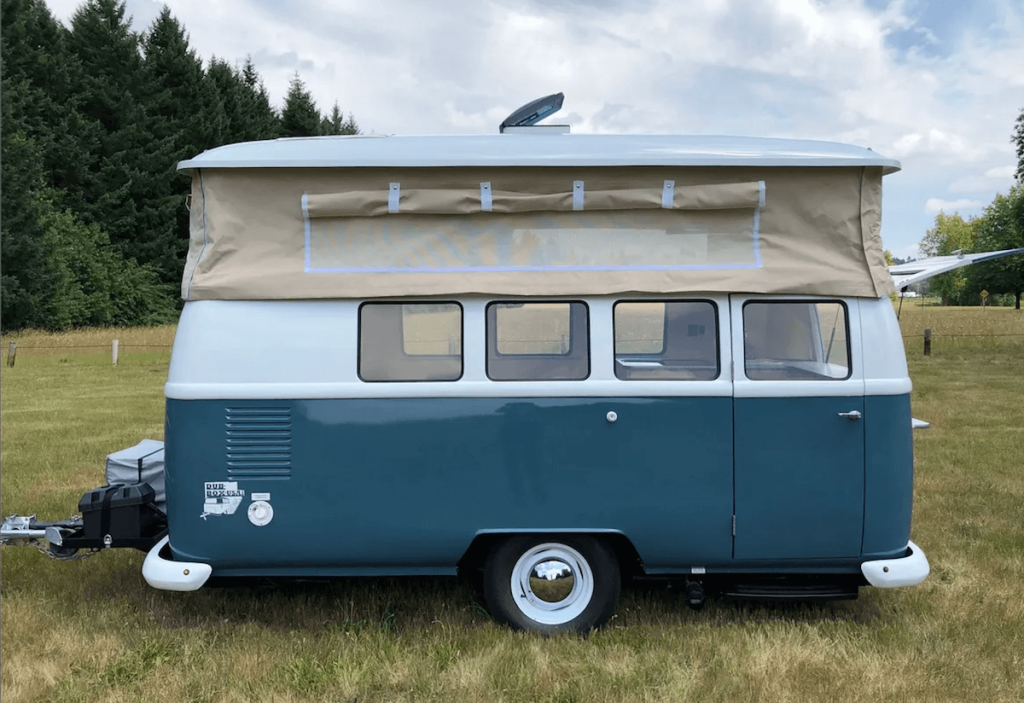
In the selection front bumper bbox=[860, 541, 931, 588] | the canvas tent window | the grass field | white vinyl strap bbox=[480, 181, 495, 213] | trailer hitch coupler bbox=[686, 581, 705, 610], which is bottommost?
the grass field

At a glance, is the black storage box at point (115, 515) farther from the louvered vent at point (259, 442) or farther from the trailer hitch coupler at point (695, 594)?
the trailer hitch coupler at point (695, 594)

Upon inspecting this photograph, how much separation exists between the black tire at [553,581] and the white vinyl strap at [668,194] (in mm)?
1838

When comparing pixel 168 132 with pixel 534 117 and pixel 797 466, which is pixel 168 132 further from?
pixel 797 466

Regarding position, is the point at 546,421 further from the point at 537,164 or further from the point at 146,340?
the point at 146,340

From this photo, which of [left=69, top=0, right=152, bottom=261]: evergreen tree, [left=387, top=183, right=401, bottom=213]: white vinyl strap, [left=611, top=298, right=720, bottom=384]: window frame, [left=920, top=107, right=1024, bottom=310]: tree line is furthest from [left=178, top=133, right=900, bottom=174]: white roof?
[left=69, top=0, right=152, bottom=261]: evergreen tree

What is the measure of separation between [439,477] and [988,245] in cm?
5888

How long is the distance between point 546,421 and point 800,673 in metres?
1.79

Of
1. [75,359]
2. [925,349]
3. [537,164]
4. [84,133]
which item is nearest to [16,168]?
[84,133]

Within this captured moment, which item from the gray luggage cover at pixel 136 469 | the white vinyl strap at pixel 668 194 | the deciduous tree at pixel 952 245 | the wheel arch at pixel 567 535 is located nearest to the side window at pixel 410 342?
the wheel arch at pixel 567 535

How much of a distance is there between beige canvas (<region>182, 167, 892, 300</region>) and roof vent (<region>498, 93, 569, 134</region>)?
549mm

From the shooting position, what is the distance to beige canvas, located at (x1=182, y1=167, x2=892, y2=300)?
4.66 metres

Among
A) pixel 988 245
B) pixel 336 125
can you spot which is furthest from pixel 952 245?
pixel 336 125

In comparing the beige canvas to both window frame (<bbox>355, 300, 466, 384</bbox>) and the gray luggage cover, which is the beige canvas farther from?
the gray luggage cover

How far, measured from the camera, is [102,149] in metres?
37.6
